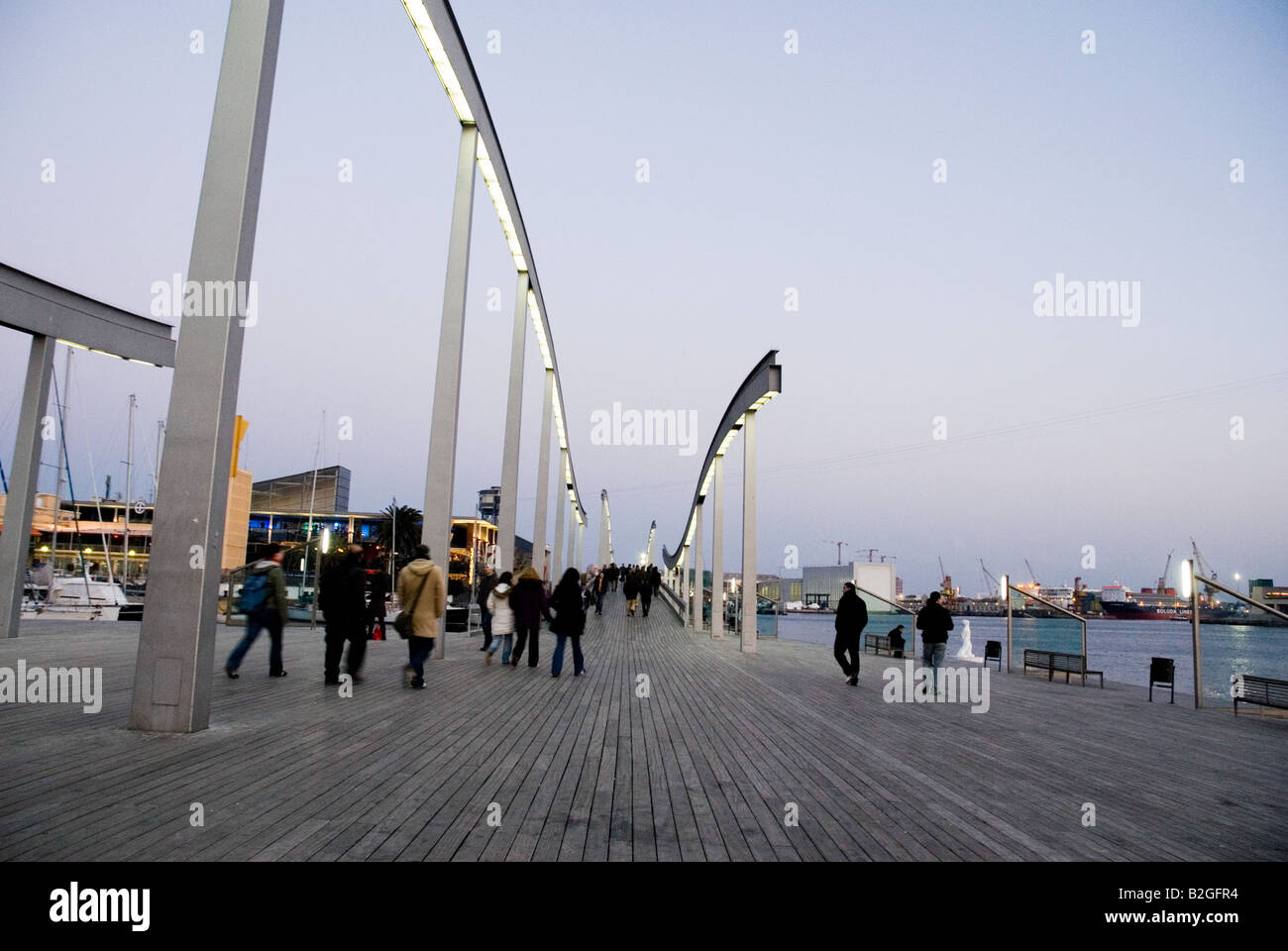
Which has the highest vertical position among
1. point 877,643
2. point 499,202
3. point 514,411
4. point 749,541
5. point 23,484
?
point 499,202

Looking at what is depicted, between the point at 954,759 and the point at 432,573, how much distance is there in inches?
225

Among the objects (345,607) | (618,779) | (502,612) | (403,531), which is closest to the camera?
(618,779)

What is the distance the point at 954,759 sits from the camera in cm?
644

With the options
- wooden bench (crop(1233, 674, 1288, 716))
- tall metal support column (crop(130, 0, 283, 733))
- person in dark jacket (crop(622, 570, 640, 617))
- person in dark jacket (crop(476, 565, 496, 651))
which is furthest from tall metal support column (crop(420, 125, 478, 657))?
person in dark jacket (crop(622, 570, 640, 617))

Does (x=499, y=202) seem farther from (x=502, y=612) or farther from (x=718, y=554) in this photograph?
(x=718, y=554)

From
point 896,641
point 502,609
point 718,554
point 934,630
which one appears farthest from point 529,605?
point 718,554

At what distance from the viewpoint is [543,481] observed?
24062mm

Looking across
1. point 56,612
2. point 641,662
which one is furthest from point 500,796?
point 56,612

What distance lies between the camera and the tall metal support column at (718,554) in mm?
23406

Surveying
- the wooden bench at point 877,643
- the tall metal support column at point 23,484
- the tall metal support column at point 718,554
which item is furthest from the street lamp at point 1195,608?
the tall metal support column at point 23,484

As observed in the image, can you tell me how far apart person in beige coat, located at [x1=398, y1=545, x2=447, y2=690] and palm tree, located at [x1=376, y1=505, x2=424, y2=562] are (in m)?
→ 67.1

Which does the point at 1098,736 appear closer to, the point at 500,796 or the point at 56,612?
the point at 500,796

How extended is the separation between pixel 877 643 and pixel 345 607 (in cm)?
1505
